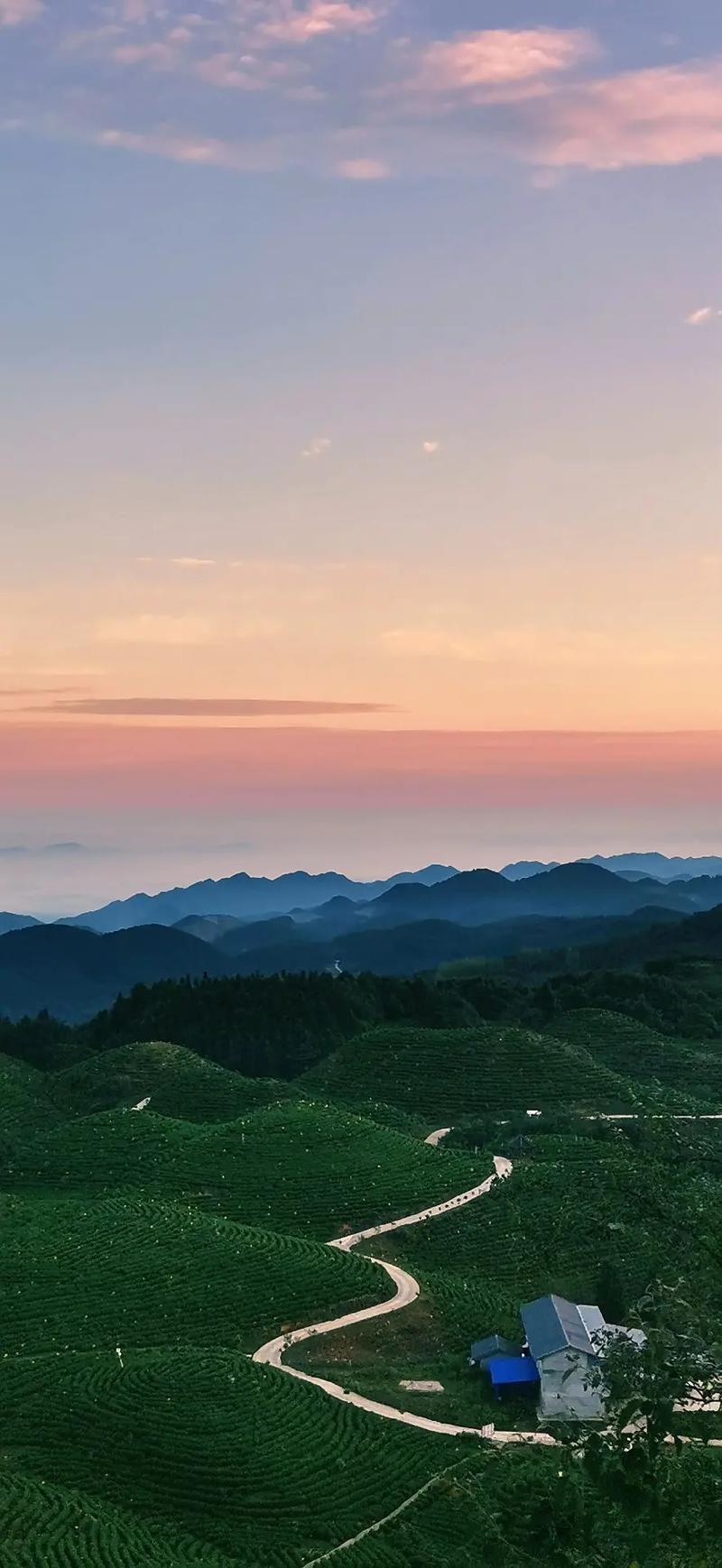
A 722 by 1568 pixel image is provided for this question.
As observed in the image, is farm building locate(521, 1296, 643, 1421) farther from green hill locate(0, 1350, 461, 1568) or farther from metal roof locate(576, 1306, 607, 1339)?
green hill locate(0, 1350, 461, 1568)

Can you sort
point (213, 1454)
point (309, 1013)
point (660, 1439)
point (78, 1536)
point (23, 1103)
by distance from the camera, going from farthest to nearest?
1. point (309, 1013)
2. point (23, 1103)
3. point (213, 1454)
4. point (78, 1536)
5. point (660, 1439)

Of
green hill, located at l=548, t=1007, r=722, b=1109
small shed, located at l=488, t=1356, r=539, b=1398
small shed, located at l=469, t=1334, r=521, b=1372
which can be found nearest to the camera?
small shed, located at l=488, t=1356, r=539, b=1398

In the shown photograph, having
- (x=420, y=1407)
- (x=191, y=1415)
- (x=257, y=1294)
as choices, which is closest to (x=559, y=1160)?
(x=257, y=1294)

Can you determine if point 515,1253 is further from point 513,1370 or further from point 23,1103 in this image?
point 23,1103

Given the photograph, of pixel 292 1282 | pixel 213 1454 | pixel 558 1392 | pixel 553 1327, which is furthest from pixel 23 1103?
pixel 558 1392

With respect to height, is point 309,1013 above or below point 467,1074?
below

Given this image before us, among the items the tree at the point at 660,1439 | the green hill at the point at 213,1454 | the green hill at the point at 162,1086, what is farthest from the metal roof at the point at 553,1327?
the green hill at the point at 162,1086

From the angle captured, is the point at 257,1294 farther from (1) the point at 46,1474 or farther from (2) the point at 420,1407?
(1) the point at 46,1474

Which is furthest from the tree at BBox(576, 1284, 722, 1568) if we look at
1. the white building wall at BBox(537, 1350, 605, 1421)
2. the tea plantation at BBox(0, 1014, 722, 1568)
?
the white building wall at BBox(537, 1350, 605, 1421)
